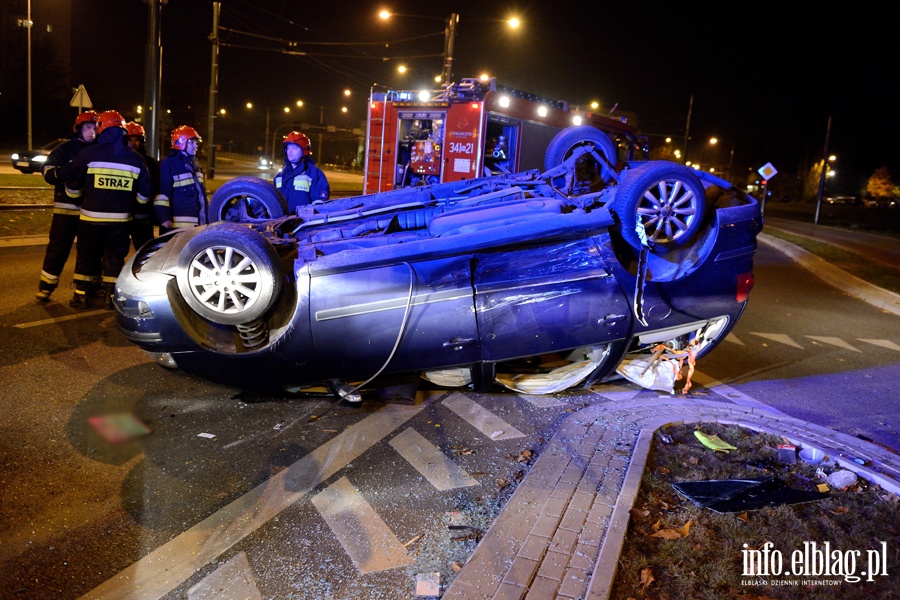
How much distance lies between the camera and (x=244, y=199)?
5809 millimetres

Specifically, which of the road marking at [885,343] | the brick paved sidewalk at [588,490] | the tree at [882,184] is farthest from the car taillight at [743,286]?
the tree at [882,184]

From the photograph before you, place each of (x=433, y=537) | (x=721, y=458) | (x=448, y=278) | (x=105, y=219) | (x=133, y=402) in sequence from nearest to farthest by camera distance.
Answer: (x=433, y=537), (x=721, y=458), (x=448, y=278), (x=133, y=402), (x=105, y=219)

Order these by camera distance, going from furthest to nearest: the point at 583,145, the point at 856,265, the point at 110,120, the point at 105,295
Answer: the point at 856,265 < the point at 105,295 < the point at 110,120 < the point at 583,145

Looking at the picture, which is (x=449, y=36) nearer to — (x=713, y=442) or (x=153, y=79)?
(x=153, y=79)

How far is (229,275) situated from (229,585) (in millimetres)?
1948

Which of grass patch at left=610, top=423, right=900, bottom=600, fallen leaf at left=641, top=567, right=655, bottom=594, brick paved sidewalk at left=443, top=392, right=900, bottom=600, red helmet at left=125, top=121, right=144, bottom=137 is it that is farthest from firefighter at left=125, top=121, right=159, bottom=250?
fallen leaf at left=641, top=567, right=655, bottom=594

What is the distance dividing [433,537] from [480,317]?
1551 millimetres

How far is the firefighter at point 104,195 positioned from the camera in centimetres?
663

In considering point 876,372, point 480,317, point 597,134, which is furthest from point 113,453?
point 876,372

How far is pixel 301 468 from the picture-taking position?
148 inches

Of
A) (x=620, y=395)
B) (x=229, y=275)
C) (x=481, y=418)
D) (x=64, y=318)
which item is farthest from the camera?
Answer: (x=64, y=318)

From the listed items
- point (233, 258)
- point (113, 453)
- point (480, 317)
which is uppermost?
point (233, 258)

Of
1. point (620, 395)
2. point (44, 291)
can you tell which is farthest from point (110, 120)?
point (620, 395)

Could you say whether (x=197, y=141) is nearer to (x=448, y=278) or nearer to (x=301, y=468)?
(x=448, y=278)
